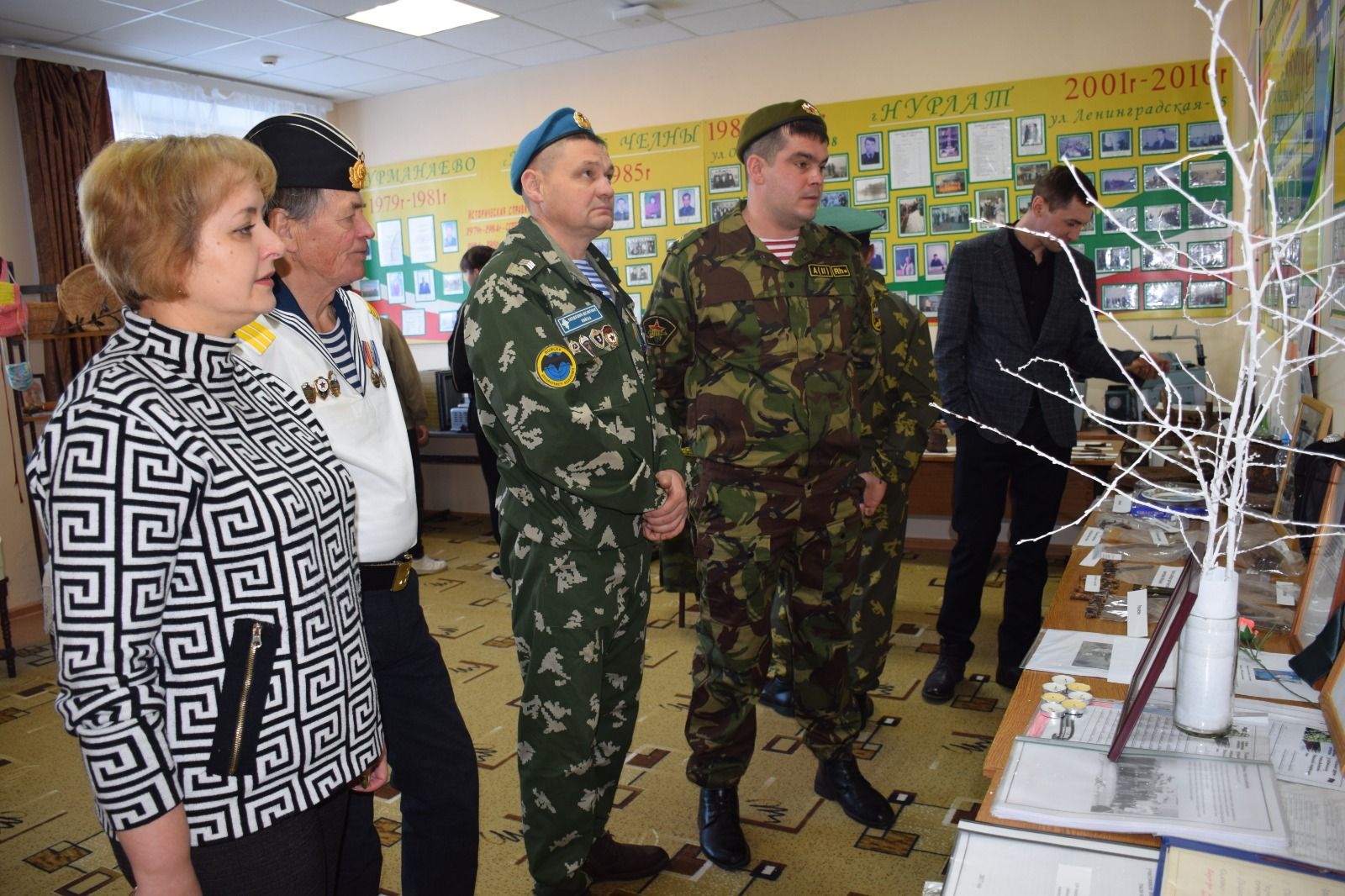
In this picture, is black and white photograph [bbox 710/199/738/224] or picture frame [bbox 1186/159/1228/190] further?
black and white photograph [bbox 710/199/738/224]

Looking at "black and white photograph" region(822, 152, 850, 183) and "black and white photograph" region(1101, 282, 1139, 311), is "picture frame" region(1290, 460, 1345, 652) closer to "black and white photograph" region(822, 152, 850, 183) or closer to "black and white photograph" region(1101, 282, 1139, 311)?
"black and white photograph" region(1101, 282, 1139, 311)

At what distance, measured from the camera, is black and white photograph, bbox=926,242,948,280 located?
17.0 feet

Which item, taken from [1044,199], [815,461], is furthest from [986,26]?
[815,461]

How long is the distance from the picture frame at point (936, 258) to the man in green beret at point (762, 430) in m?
3.04

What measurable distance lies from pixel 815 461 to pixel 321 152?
4.15ft

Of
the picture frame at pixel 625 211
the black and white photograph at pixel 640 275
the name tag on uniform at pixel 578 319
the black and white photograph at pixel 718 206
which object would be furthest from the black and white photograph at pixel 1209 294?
the name tag on uniform at pixel 578 319

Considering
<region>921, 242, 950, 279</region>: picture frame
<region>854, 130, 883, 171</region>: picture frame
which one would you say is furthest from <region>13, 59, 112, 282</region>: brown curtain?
<region>921, 242, 950, 279</region>: picture frame

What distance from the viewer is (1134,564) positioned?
84.7 inches

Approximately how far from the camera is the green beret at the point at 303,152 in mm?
1487

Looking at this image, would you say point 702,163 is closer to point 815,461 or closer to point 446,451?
point 446,451

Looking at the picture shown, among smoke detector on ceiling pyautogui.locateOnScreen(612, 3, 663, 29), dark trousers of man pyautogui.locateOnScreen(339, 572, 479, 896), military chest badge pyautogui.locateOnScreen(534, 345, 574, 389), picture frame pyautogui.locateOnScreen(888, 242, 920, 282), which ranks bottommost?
dark trousers of man pyautogui.locateOnScreen(339, 572, 479, 896)

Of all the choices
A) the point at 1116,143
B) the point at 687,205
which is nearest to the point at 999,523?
the point at 1116,143

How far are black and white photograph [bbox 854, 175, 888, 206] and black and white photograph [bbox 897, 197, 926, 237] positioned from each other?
0.33 ft

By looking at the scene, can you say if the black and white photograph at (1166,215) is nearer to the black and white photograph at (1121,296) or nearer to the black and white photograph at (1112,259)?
the black and white photograph at (1112,259)
